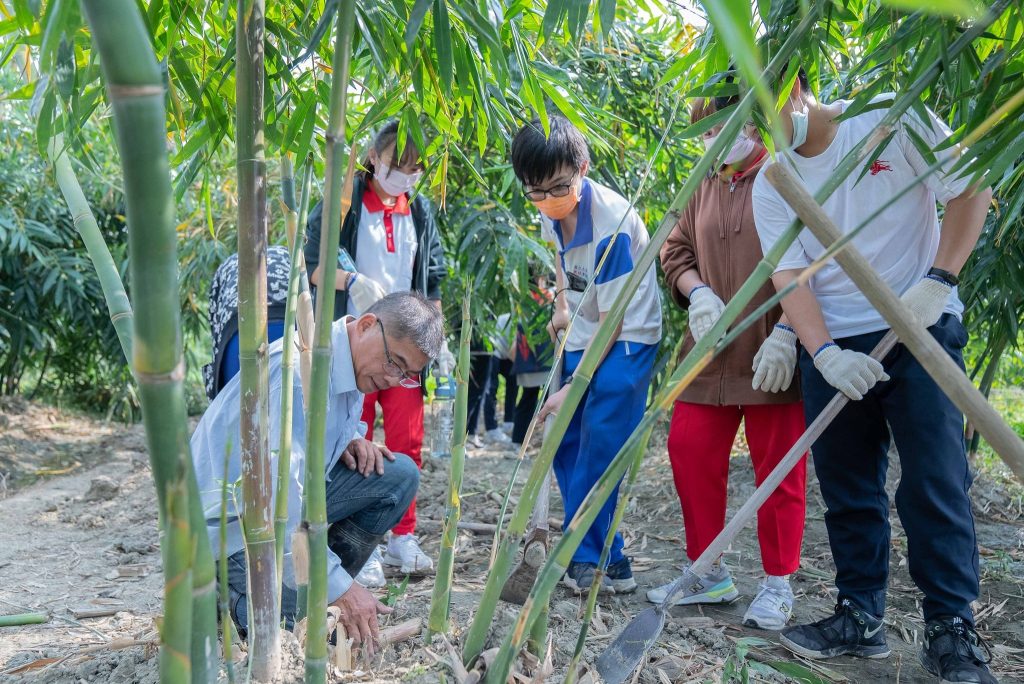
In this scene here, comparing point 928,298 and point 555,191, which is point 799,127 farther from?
point 555,191

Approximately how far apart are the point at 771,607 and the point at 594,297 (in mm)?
979

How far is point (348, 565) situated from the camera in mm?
2254

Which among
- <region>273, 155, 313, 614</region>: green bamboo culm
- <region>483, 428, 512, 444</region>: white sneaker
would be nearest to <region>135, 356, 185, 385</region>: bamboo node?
<region>273, 155, 313, 614</region>: green bamboo culm

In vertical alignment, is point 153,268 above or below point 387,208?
below

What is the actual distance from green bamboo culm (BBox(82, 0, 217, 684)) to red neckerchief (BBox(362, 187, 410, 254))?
2.22 meters

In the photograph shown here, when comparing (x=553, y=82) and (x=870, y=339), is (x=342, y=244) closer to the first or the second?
(x=553, y=82)

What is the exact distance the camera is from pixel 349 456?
2258 millimetres

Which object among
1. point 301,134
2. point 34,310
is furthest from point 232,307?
point 34,310

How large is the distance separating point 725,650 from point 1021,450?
4.35 feet

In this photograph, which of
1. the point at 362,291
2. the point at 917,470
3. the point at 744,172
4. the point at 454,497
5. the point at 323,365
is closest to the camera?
the point at 323,365

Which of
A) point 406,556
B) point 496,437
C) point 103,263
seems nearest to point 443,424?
point 496,437

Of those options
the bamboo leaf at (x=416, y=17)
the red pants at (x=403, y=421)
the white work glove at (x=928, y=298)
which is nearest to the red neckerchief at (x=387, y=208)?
the red pants at (x=403, y=421)

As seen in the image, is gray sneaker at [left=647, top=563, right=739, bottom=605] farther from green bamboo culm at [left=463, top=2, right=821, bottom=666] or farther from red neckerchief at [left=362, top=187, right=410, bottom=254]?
red neckerchief at [left=362, top=187, right=410, bottom=254]

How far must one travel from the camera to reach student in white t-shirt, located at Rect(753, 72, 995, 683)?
1.85m
